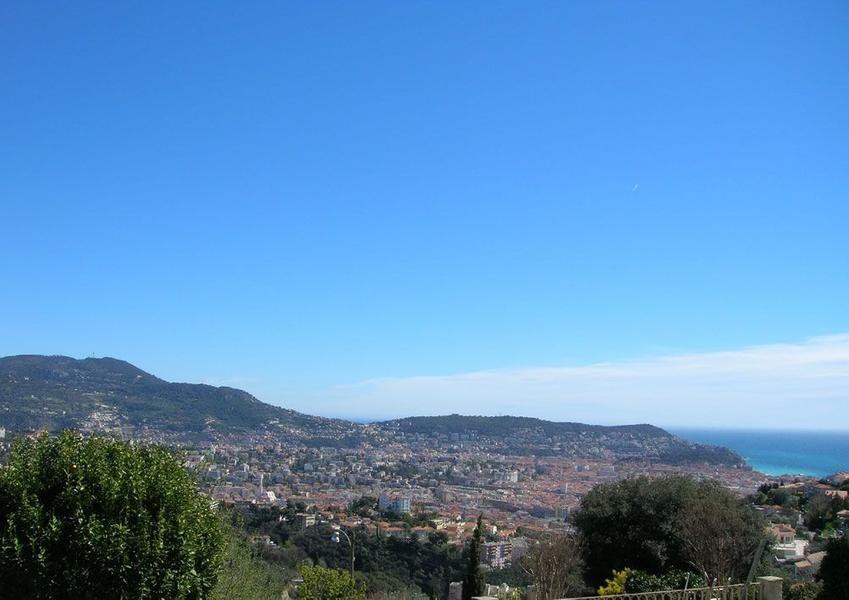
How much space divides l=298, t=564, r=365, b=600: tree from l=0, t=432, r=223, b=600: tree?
23.7ft

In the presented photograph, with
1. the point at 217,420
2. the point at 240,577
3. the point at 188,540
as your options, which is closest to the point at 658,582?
the point at 240,577

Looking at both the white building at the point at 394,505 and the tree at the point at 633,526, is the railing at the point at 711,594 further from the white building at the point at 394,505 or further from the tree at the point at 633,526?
the white building at the point at 394,505

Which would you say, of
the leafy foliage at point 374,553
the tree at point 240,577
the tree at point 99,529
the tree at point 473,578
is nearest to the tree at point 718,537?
the tree at point 473,578

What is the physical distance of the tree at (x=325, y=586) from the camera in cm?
1273

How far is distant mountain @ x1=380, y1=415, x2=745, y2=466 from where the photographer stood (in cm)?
6184

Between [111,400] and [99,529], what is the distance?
49.1 metres

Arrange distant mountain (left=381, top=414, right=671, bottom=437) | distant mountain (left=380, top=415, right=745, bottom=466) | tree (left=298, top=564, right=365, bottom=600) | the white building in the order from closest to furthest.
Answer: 1. tree (left=298, top=564, right=365, bottom=600)
2. the white building
3. distant mountain (left=380, top=415, right=745, bottom=466)
4. distant mountain (left=381, top=414, right=671, bottom=437)

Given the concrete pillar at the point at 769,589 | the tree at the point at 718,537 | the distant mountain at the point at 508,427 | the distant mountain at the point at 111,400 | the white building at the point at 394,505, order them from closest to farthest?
the concrete pillar at the point at 769,589 → the tree at the point at 718,537 → the white building at the point at 394,505 → the distant mountain at the point at 111,400 → the distant mountain at the point at 508,427

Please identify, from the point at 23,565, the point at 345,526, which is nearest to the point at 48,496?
the point at 23,565

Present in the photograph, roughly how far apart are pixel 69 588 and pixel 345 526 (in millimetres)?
25964

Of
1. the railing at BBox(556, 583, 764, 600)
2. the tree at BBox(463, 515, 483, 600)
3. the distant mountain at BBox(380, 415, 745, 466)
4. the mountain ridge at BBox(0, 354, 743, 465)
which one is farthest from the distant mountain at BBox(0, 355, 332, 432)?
the railing at BBox(556, 583, 764, 600)

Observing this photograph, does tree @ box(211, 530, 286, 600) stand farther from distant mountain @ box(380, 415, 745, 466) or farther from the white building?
distant mountain @ box(380, 415, 745, 466)

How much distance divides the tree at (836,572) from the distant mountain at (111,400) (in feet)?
106

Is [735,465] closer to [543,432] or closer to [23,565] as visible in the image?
[543,432]
